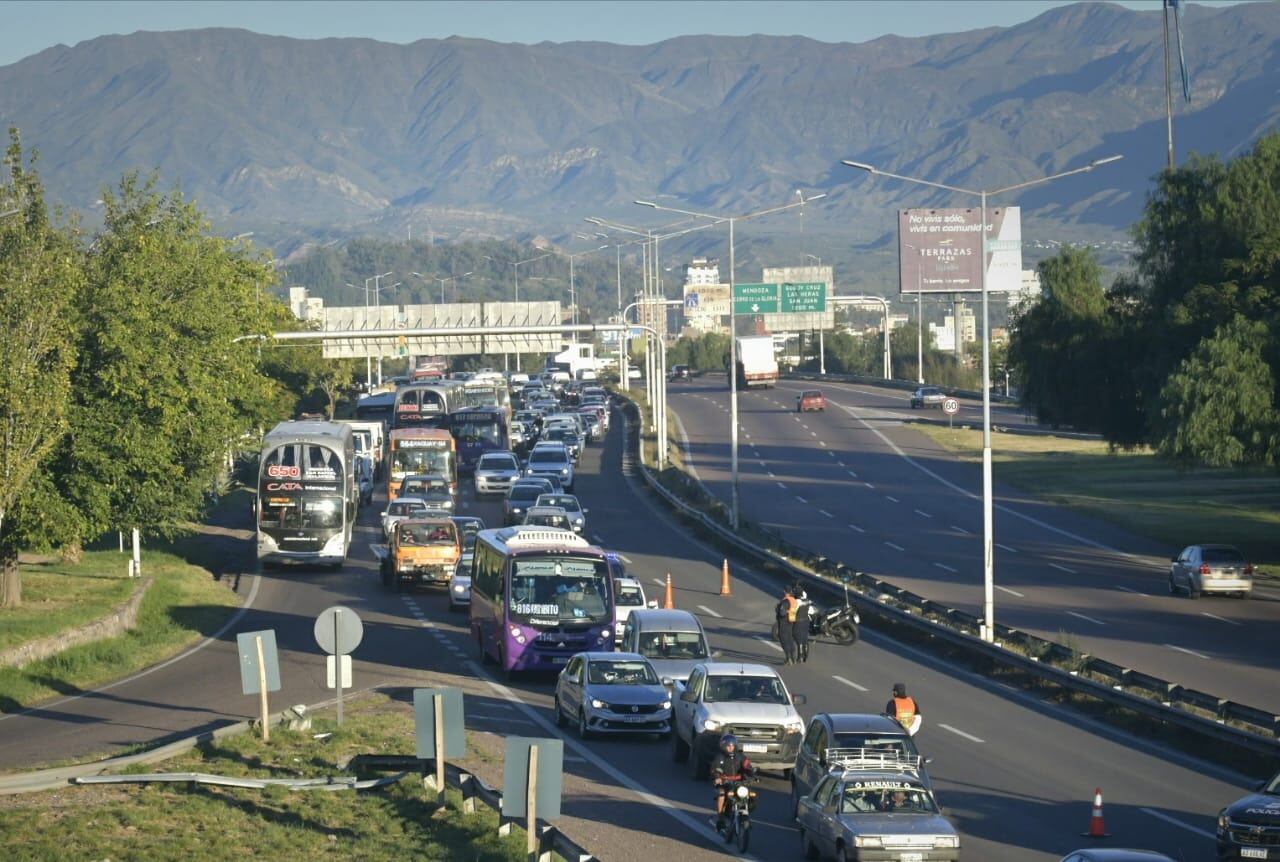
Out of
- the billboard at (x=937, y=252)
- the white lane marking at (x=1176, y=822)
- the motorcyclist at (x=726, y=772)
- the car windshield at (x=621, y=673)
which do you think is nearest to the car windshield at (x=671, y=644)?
the car windshield at (x=621, y=673)

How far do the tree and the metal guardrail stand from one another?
17877 mm

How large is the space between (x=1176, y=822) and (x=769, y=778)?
556cm

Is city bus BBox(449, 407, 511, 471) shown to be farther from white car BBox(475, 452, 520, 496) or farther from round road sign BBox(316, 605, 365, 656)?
round road sign BBox(316, 605, 365, 656)

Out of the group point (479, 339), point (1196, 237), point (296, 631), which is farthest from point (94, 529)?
point (479, 339)

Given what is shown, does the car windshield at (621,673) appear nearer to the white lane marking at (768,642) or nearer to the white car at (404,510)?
the white lane marking at (768,642)

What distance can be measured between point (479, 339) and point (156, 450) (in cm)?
7046

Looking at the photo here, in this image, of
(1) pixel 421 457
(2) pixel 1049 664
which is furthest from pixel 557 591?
(1) pixel 421 457

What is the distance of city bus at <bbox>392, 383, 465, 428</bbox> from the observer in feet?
267

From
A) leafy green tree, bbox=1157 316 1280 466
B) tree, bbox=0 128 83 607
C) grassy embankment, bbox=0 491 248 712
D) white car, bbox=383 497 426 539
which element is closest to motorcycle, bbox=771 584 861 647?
grassy embankment, bbox=0 491 248 712

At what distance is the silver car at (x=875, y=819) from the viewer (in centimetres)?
1523

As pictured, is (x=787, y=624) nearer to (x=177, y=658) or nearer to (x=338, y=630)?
(x=338, y=630)

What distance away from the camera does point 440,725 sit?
19156mm

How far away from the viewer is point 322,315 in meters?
125

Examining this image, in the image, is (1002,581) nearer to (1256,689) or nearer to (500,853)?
(1256,689)
